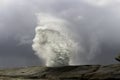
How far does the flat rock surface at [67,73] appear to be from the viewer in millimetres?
32688

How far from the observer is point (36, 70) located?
38906 mm

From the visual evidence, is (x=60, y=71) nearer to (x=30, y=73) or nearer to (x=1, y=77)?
(x=30, y=73)

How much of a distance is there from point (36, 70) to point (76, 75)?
265 inches

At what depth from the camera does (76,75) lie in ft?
112

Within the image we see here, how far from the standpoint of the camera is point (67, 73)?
3531 centimetres

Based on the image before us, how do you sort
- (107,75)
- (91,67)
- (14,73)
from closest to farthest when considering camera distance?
(107,75) < (91,67) < (14,73)

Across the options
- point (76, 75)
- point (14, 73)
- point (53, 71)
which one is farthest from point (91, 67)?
point (14, 73)

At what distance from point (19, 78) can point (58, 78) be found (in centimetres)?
526

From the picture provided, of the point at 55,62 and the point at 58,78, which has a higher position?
the point at 55,62

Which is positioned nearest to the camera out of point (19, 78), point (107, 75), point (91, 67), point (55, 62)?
point (107, 75)

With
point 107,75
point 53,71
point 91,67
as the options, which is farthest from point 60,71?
point 107,75

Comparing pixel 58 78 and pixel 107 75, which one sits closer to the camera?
pixel 107 75

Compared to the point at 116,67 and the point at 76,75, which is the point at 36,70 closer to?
the point at 76,75

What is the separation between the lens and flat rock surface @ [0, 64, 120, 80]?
32.7 m
